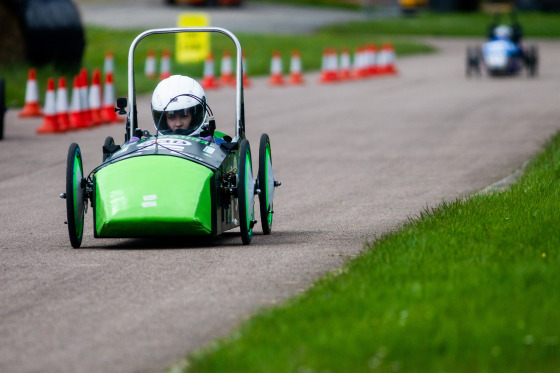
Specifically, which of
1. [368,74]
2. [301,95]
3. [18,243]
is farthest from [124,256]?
[368,74]

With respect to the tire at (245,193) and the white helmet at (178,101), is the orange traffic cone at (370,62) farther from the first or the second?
the tire at (245,193)

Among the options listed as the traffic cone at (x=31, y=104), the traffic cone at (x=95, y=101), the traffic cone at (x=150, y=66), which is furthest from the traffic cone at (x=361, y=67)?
the traffic cone at (x=95, y=101)

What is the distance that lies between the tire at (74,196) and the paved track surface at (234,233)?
0.14m

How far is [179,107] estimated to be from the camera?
30.2ft

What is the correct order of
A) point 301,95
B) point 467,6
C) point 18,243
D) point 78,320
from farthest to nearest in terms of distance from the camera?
point 467,6
point 301,95
point 18,243
point 78,320

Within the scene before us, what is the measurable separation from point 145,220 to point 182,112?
51.7 inches

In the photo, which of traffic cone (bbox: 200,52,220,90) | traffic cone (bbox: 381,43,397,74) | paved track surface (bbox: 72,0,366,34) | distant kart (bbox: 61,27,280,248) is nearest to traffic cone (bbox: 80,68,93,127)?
traffic cone (bbox: 200,52,220,90)

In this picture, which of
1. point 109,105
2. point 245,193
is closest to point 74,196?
point 245,193

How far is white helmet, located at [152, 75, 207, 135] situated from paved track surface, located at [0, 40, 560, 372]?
0.89 metres

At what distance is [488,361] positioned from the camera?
500cm

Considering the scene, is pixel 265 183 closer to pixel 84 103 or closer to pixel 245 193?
pixel 245 193

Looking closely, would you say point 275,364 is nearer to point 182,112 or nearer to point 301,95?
point 182,112

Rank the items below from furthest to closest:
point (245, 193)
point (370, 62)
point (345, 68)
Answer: point (370, 62) < point (345, 68) < point (245, 193)

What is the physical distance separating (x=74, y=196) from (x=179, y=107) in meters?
1.19
